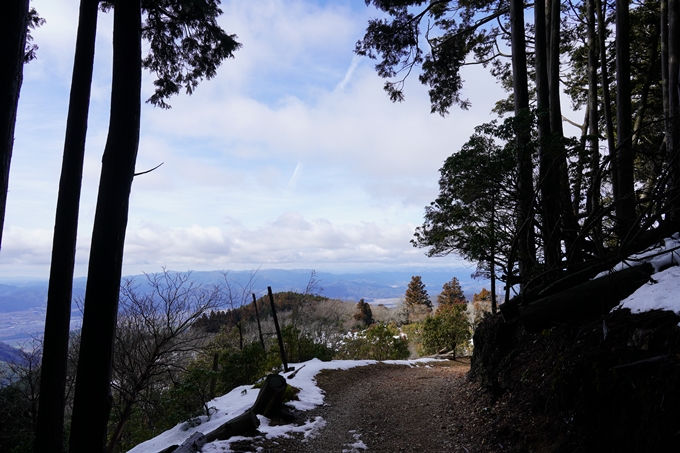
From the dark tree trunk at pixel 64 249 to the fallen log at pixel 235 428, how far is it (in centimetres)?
166

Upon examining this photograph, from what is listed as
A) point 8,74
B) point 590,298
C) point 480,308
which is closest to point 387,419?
point 590,298

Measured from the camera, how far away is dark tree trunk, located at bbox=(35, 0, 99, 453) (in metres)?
3.98

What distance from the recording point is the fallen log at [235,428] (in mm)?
4395

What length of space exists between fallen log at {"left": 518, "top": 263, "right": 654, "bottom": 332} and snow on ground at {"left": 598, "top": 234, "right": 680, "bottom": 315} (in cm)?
9

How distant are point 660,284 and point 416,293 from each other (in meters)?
35.4

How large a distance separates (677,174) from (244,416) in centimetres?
589

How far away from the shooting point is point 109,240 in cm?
348

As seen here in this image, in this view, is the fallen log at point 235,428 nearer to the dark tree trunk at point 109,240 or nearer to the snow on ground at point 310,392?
the snow on ground at point 310,392

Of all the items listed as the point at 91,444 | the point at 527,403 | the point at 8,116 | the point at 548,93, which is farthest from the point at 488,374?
the point at 8,116

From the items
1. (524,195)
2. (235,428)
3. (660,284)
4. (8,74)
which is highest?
(524,195)

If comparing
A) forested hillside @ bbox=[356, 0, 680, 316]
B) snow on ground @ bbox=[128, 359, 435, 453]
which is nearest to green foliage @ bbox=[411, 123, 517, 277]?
forested hillside @ bbox=[356, 0, 680, 316]

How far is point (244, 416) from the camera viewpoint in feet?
15.6

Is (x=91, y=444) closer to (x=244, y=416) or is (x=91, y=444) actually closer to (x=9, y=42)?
(x=244, y=416)

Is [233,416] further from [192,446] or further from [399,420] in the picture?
[399,420]
